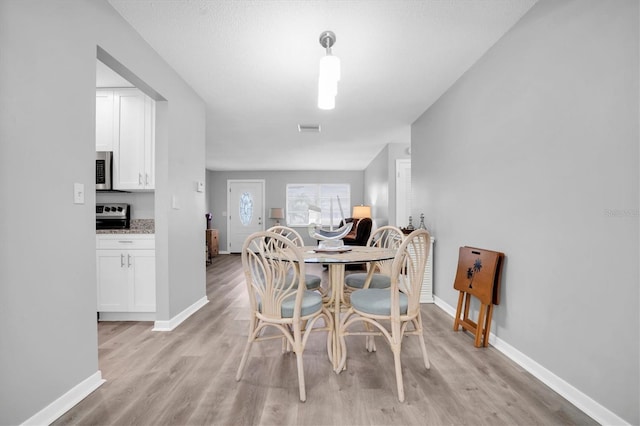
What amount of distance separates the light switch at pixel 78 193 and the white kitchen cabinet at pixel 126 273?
114cm

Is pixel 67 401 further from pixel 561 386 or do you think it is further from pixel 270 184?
pixel 270 184

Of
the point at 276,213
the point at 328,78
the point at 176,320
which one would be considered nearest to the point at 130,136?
the point at 176,320

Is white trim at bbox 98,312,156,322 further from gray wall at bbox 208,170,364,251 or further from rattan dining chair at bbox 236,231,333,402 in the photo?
gray wall at bbox 208,170,364,251

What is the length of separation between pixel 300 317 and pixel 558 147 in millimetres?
1781

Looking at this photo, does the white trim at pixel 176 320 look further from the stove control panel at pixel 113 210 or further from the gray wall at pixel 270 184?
the gray wall at pixel 270 184

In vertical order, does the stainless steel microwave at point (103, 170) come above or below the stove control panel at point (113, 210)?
above

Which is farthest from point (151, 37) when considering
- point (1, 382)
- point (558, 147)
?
point (558, 147)

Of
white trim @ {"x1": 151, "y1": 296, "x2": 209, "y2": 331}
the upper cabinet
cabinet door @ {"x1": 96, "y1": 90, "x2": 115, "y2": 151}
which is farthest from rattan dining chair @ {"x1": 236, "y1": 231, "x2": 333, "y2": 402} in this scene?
cabinet door @ {"x1": 96, "y1": 90, "x2": 115, "y2": 151}

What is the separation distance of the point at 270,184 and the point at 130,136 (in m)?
5.74

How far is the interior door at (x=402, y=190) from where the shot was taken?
5.51m

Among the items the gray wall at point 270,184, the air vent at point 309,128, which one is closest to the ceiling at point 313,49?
the air vent at point 309,128

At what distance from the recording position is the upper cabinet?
2.89 meters

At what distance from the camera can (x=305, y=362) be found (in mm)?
2074

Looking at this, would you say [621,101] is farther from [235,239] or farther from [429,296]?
[235,239]
